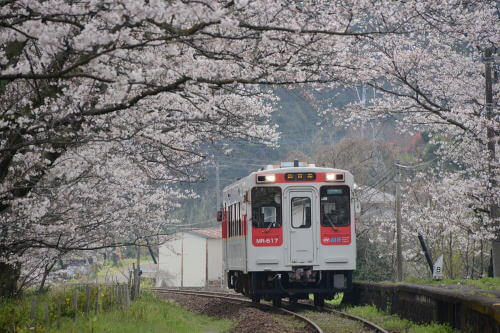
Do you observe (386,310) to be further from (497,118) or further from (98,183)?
(497,118)

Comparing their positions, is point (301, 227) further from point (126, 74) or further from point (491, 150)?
point (126, 74)

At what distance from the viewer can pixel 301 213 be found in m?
17.3

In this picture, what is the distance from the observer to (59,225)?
46.9 feet

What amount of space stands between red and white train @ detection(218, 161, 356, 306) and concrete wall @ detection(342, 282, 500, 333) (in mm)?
1077

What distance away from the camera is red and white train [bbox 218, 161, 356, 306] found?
17.2m

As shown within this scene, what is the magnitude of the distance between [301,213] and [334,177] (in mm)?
1052

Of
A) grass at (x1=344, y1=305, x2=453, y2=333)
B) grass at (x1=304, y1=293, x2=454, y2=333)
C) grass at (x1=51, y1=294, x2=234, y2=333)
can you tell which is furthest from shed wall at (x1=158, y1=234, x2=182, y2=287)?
grass at (x1=304, y1=293, x2=454, y2=333)

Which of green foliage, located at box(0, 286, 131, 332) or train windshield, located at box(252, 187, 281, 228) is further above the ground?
train windshield, located at box(252, 187, 281, 228)

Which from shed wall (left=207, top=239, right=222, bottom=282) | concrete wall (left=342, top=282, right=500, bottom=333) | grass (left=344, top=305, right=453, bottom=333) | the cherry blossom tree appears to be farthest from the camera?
shed wall (left=207, top=239, right=222, bottom=282)

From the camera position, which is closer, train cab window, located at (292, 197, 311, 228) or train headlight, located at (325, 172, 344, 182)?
train cab window, located at (292, 197, 311, 228)

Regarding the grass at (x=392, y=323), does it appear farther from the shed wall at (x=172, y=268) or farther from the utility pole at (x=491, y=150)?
the shed wall at (x=172, y=268)

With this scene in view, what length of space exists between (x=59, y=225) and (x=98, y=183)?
1814 millimetres

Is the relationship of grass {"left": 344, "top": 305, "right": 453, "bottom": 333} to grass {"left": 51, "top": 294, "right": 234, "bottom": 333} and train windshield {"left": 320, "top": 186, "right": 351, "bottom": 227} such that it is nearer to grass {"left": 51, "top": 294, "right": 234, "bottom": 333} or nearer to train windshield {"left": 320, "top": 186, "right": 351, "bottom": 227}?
train windshield {"left": 320, "top": 186, "right": 351, "bottom": 227}

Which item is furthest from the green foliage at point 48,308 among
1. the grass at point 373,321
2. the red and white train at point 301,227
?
the grass at point 373,321
